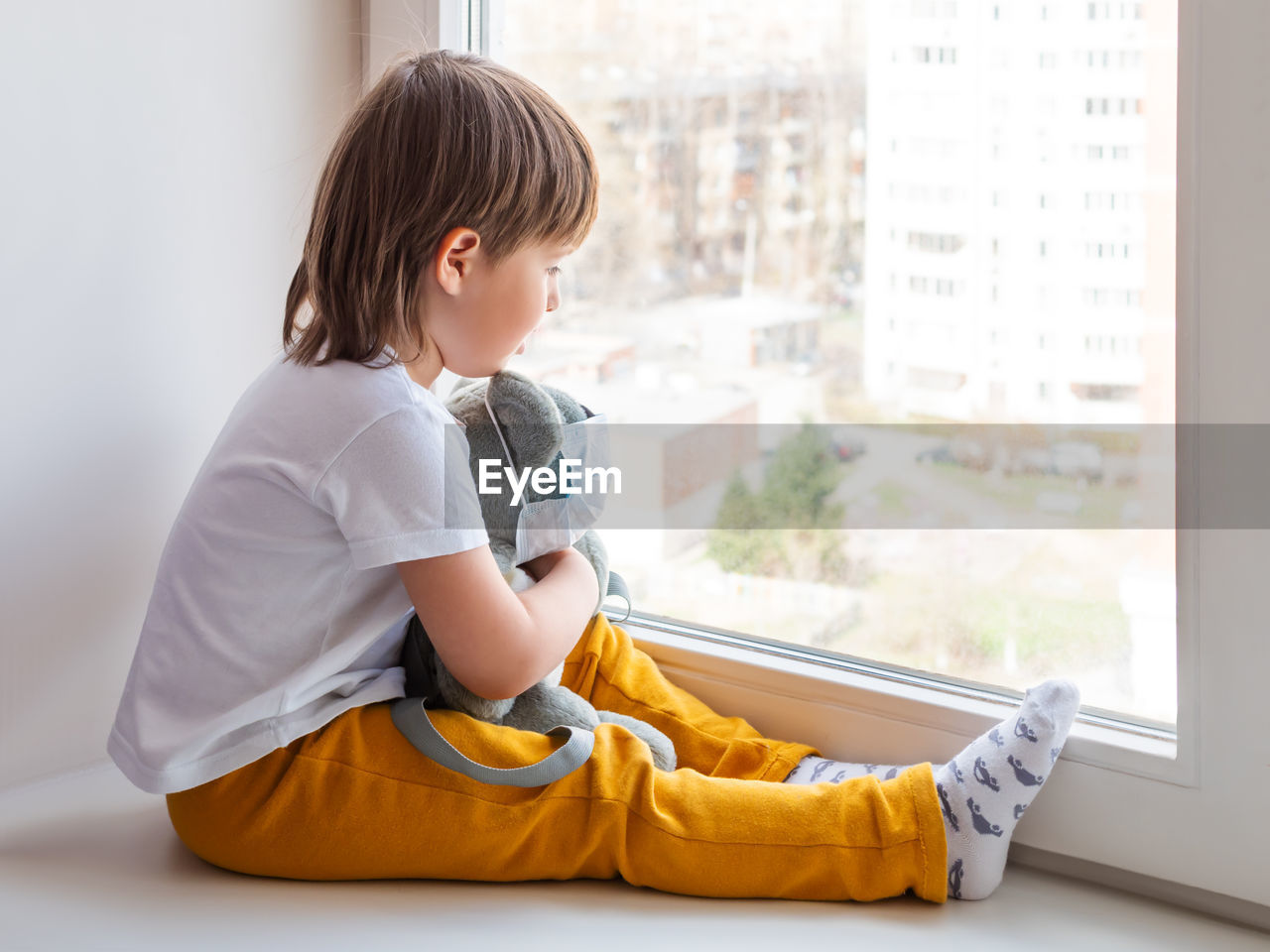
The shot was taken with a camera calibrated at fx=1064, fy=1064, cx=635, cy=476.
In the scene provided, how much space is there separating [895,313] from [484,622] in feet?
1.48

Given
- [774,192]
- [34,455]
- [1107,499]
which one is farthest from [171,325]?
[1107,499]

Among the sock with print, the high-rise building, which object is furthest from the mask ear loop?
the sock with print

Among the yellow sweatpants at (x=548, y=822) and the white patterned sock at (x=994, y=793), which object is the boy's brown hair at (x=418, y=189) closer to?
the yellow sweatpants at (x=548, y=822)

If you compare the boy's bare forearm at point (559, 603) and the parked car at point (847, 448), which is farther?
the parked car at point (847, 448)

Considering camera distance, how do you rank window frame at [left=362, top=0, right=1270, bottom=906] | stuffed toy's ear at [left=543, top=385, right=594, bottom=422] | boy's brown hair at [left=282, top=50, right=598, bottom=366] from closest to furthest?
window frame at [left=362, top=0, right=1270, bottom=906], boy's brown hair at [left=282, top=50, right=598, bottom=366], stuffed toy's ear at [left=543, top=385, right=594, bottom=422]

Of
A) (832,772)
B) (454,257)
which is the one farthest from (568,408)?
(832,772)

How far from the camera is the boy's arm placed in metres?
0.80

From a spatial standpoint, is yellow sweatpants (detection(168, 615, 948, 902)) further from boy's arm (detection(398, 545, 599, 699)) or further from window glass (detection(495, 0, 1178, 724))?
window glass (detection(495, 0, 1178, 724))

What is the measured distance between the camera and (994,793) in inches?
31.3

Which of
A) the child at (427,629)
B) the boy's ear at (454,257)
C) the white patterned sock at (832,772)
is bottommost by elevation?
the white patterned sock at (832,772)

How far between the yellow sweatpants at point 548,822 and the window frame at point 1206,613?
136mm

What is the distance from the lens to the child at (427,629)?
2.61ft

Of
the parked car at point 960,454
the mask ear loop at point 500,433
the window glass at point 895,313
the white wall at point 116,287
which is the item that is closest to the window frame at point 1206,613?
the window glass at point 895,313

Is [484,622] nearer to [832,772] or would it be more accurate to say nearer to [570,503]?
[570,503]
